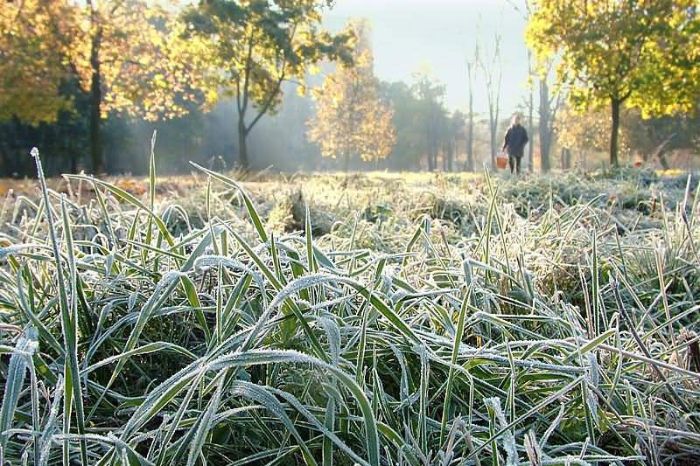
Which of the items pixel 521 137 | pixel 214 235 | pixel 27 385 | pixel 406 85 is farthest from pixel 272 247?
pixel 406 85

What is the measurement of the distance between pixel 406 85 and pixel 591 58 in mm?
33098

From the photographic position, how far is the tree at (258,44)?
18.9m

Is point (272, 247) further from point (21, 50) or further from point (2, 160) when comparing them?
point (2, 160)

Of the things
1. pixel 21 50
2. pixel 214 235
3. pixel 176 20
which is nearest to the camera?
pixel 214 235

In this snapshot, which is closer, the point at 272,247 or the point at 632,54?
the point at 272,247

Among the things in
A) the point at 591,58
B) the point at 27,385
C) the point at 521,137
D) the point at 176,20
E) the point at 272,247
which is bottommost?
the point at 27,385

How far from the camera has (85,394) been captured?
0.70 m

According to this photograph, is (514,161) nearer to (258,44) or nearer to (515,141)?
(515,141)

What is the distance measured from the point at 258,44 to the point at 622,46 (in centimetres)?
1233

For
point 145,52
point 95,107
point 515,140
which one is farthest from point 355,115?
point 515,140

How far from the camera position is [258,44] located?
1975 centimetres

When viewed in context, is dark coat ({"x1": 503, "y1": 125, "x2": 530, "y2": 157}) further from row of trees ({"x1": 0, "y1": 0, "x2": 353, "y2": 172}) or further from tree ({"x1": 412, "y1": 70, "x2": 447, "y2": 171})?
tree ({"x1": 412, "y1": 70, "x2": 447, "y2": 171})

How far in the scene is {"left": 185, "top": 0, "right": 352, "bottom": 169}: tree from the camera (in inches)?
743

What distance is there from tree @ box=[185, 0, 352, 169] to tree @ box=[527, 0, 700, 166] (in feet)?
28.3
